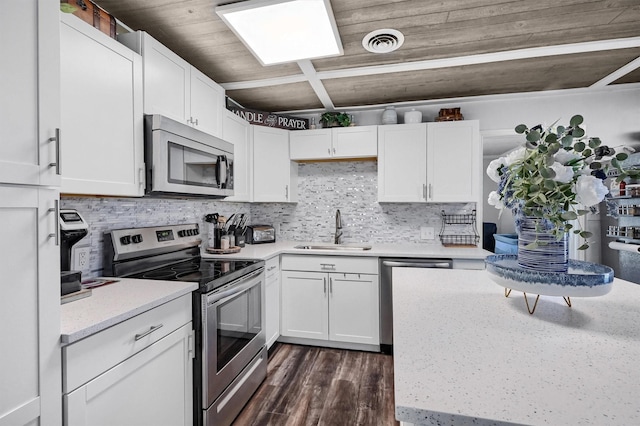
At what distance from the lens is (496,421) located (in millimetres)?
498

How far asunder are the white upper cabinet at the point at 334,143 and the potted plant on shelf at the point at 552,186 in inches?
83.0

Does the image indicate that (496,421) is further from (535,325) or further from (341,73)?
(341,73)

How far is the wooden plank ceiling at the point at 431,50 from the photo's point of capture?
173 cm

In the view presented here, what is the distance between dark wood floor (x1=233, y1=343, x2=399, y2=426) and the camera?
6.45 ft

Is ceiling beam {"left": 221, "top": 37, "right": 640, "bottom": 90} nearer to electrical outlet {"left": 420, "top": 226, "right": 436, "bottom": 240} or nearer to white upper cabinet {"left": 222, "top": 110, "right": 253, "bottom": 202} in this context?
white upper cabinet {"left": 222, "top": 110, "right": 253, "bottom": 202}

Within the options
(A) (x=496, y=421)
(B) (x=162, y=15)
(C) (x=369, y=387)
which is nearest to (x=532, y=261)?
(A) (x=496, y=421)

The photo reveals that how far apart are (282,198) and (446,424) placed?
112 inches

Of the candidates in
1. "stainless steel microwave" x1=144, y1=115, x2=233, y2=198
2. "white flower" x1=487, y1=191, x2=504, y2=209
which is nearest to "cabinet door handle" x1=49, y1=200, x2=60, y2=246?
"stainless steel microwave" x1=144, y1=115, x2=233, y2=198

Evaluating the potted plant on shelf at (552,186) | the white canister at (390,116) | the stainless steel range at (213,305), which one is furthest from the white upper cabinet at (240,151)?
the potted plant on shelf at (552,186)

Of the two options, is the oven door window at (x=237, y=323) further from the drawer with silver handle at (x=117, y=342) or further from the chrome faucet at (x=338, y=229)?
the chrome faucet at (x=338, y=229)

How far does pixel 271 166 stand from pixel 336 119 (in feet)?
2.62

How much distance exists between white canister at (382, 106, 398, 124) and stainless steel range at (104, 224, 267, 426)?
179 centimetres

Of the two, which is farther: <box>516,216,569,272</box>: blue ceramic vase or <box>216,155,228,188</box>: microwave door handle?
<box>216,155,228,188</box>: microwave door handle

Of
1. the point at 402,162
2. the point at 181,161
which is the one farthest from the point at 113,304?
the point at 402,162
